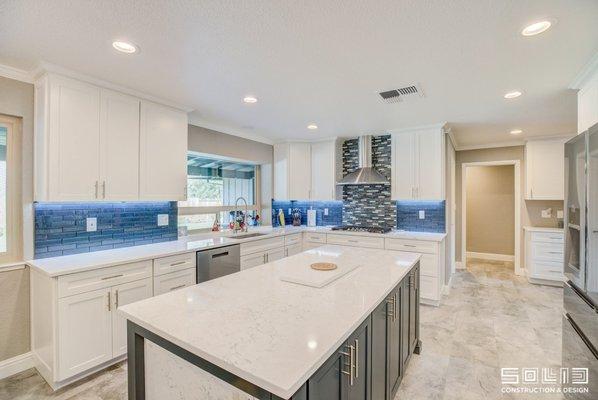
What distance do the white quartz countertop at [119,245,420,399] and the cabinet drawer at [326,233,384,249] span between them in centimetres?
215

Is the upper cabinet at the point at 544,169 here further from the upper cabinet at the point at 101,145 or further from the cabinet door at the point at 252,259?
the upper cabinet at the point at 101,145

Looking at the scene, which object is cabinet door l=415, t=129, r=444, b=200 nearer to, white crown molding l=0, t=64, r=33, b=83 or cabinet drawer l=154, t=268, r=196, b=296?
cabinet drawer l=154, t=268, r=196, b=296

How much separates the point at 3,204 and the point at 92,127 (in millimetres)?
937

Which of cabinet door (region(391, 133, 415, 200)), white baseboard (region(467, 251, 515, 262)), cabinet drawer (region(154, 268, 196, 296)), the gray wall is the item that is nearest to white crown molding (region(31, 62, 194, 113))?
the gray wall

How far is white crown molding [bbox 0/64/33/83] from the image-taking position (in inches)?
89.9

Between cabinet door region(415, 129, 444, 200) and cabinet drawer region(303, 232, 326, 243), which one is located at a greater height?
cabinet door region(415, 129, 444, 200)

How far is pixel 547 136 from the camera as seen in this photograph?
185 inches

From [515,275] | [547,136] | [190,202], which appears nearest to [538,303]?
[515,275]

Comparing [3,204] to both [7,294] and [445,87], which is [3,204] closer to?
[7,294]

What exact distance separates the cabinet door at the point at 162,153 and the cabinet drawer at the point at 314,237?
215cm

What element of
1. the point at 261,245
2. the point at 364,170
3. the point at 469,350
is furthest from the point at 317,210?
the point at 469,350

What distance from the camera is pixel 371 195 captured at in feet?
15.8

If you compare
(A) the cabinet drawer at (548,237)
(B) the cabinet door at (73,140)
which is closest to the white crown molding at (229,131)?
(B) the cabinet door at (73,140)

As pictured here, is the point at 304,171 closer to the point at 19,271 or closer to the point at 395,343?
the point at 395,343
